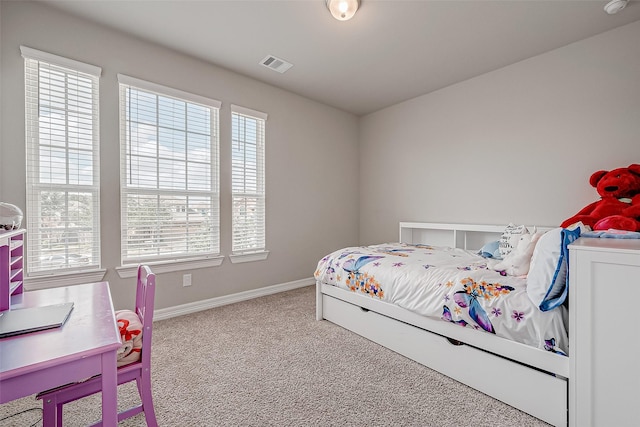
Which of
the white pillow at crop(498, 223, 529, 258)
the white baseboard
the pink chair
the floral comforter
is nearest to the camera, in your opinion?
the pink chair

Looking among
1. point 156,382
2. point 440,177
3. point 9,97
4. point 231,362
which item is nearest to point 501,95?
point 440,177

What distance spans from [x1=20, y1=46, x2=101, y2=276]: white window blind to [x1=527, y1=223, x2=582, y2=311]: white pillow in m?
3.23

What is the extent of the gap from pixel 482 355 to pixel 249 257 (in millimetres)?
2554

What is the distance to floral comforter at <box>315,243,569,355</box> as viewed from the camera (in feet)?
4.77

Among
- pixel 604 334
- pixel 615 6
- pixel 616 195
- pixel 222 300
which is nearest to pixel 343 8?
pixel 615 6

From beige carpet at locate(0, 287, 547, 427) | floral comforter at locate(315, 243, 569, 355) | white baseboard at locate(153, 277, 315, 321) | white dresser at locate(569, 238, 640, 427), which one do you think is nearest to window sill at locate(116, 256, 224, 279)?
white baseboard at locate(153, 277, 315, 321)

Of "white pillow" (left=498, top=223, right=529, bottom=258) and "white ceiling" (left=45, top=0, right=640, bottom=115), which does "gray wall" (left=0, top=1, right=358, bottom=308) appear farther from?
"white pillow" (left=498, top=223, right=529, bottom=258)

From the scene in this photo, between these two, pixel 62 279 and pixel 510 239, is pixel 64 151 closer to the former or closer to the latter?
pixel 62 279

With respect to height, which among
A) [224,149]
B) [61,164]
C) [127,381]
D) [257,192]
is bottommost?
[127,381]

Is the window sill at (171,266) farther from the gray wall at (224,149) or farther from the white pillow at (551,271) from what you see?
the white pillow at (551,271)

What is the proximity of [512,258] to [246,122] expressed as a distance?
3.02m

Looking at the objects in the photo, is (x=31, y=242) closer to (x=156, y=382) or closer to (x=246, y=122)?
(x=156, y=382)

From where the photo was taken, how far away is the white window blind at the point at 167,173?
8.61 feet

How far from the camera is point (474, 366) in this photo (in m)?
1.71
